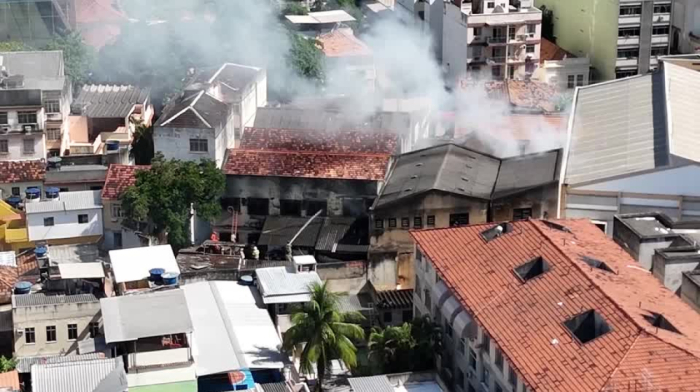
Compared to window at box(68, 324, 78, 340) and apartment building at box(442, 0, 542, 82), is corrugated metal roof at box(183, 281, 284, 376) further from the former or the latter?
apartment building at box(442, 0, 542, 82)

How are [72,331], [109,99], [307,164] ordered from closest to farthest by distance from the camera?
1. [72,331]
2. [307,164]
3. [109,99]

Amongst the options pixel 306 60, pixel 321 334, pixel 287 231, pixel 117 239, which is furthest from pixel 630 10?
pixel 321 334

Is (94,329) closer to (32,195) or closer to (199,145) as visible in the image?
(32,195)

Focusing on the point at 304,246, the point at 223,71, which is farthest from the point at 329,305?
the point at 223,71

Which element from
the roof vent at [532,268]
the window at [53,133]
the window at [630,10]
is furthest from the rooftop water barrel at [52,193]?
→ the window at [630,10]

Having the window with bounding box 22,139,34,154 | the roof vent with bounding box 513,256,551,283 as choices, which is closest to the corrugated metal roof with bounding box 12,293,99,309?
the roof vent with bounding box 513,256,551,283
